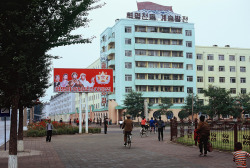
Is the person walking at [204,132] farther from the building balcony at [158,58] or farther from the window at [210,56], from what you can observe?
the window at [210,56]

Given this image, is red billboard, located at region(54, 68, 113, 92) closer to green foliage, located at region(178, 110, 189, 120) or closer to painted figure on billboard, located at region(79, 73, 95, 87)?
painted figure on billboard, located at region(79, 73, 95, 87)

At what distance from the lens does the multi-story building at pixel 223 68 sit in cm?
7938

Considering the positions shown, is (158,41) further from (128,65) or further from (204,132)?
(204,132)

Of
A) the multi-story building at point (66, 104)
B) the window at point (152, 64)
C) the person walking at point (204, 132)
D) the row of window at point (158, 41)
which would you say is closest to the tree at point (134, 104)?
the window at point (152, 64)

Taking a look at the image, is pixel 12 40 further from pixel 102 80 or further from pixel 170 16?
pixel 170 16

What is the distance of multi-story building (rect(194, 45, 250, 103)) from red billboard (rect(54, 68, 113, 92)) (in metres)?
45.8

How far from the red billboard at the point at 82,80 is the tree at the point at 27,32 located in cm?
2663

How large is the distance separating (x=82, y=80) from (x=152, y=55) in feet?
127

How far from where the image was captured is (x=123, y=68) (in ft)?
233

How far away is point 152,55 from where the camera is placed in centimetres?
7369

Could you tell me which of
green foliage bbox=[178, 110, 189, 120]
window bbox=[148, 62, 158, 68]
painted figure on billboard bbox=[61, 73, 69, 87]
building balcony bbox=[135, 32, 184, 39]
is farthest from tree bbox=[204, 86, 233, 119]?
building balcony bbox=[135, 32, 184, 39]

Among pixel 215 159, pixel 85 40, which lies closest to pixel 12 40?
pixel 85 40

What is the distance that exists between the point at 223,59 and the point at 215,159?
71597 mm

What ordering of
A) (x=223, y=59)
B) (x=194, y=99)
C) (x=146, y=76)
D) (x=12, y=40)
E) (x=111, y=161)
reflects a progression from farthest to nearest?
(x=223, y=59)
(x=146, y=76)
(x=194, y=99)
(x=111, y=161)
(x=12, y=40)
